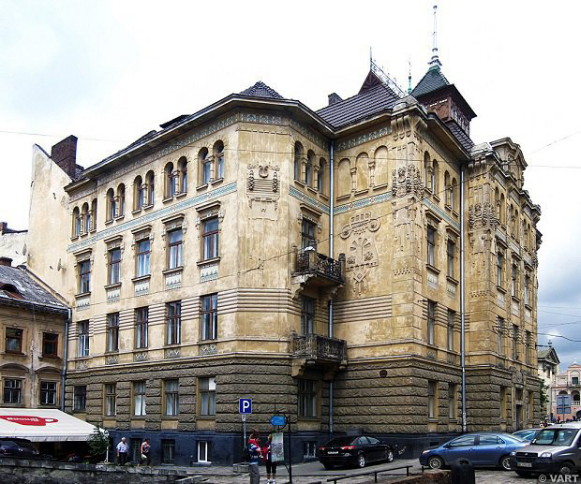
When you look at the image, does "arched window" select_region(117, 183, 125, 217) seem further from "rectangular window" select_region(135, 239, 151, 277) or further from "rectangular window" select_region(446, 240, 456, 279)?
"rectangular window" select_region(446, 240, 456, 279)

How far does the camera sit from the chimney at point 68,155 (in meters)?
44.6

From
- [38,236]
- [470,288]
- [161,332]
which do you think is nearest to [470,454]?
[470,288]

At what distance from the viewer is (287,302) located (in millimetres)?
30266

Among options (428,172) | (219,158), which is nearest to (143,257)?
(219,158)

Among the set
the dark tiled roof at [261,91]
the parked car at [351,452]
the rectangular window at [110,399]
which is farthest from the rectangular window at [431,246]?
the rectangular window at [110,399]

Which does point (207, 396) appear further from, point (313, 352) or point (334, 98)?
point (334, 98)

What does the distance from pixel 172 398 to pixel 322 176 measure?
12.8 meters

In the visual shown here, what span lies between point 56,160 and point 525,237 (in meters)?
31.3

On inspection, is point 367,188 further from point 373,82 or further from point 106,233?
point 106,233

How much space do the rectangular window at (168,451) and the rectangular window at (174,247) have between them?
8.09 m

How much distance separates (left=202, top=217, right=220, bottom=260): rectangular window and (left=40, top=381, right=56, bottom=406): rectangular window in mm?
14110

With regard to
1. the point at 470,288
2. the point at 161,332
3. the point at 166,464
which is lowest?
the point at 166,464

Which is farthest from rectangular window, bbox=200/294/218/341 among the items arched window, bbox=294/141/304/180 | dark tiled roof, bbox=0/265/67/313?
dark tiled roof, bbox=0/265/67/313

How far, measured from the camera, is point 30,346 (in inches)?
1526
